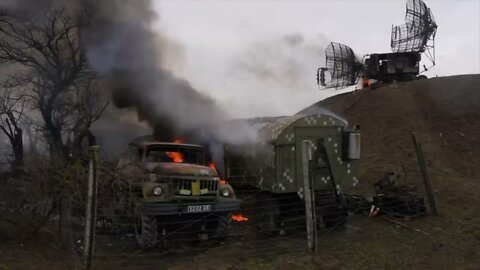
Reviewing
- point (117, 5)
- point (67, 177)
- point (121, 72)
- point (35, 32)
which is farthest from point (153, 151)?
point (35, 32)

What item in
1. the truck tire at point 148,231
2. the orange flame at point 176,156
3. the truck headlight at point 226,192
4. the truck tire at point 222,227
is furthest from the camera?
the orange flame at point 176,156

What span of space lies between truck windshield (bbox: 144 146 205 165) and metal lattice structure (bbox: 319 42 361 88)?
2543 cm

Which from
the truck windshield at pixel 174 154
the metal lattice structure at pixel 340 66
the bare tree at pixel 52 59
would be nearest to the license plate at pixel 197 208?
the truck windshield at pixel 174 154

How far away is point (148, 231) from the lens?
8.74 meters

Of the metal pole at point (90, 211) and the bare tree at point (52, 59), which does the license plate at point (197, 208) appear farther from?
the bare tree at point (52, 59)

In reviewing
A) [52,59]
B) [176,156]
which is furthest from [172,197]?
[52,59]

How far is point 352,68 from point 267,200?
26500 millimetres

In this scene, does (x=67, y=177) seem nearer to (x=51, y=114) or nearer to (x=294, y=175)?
(x=294, y=175)

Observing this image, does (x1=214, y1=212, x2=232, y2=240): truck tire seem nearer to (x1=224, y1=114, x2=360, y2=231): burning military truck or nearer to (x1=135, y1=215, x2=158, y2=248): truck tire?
(x1=135, y1=215, x2=158, y2=248): truck tire

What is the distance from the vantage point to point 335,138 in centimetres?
1173

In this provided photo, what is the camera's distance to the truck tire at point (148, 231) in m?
8.73

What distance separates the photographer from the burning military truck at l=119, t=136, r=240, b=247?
874 centimetres

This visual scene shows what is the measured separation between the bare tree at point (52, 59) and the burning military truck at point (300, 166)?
→ 801cm

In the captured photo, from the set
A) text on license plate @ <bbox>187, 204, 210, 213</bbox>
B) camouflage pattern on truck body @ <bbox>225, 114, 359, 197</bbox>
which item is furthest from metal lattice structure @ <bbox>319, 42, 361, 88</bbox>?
text on license plate @ <bbox>187, 204, 210, 213</bbox>
